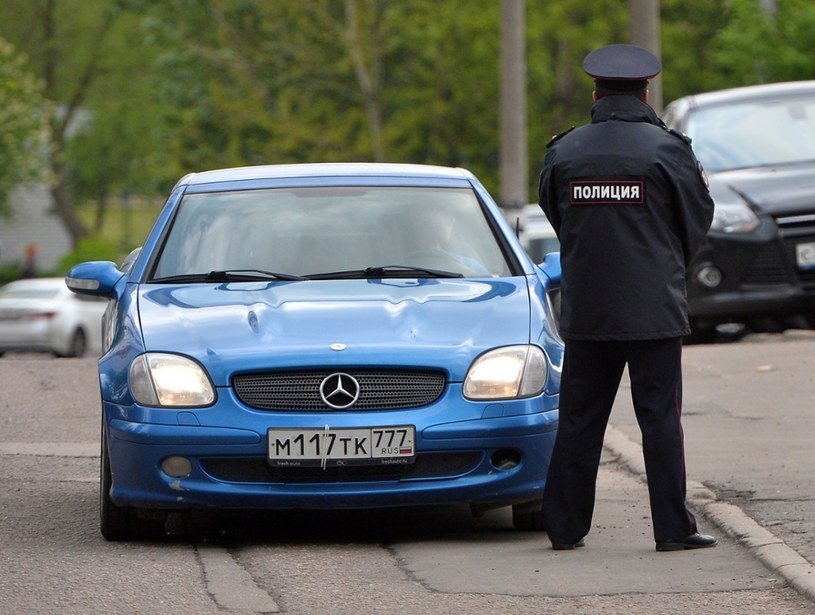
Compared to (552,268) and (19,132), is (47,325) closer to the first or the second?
(552,268)

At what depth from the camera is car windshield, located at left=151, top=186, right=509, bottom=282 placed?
295 inches

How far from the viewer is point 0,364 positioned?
1427 cm

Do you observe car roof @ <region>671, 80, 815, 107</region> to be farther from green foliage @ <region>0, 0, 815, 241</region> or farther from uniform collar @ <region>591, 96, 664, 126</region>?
green foliage @ <region>0, 0, 815, 241</region>

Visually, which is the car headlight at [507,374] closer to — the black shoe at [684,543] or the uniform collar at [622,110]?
the black shoe at [684,543]

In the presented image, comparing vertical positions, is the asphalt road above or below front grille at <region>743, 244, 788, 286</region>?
above

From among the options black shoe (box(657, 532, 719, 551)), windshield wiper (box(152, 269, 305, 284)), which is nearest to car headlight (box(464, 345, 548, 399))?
black shoe (box(657, 532, 719, 551))

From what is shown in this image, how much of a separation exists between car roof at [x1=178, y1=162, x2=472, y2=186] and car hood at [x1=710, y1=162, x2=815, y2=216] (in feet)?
17.5

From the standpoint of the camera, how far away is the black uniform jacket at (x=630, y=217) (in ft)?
20.3

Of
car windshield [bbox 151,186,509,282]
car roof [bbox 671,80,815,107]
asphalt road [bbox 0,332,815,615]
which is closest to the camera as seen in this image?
asphalt road [bbox 0,332,815,615]

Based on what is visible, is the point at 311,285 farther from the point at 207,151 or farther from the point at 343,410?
the point at 207,151

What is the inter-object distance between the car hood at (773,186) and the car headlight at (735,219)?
0.29ft

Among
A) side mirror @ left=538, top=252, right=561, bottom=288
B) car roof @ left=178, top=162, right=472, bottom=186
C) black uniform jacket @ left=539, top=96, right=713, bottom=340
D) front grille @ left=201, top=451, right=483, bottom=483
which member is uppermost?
black uniform jacket @ left=539, top=96, right=713, bottom=340

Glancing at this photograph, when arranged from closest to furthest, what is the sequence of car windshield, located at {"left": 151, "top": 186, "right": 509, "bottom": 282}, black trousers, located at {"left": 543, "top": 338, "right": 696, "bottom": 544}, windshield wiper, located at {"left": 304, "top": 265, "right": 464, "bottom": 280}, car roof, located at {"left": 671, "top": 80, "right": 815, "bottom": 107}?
black trousers, located at {"left": 543, "top": 338, "right": 696, "bottom": 544} < windshield wiper, located at {"left": 304, "top": 265, "right": 464, "bottom": 280} < car windshield, located at {"left": 151, "top": 186, "right": 509, "bottom": 282} < car roof, located at {"left": 671, "top": 80, "right": 815, "bottom": 107}

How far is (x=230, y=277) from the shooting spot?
7410 millimetres
